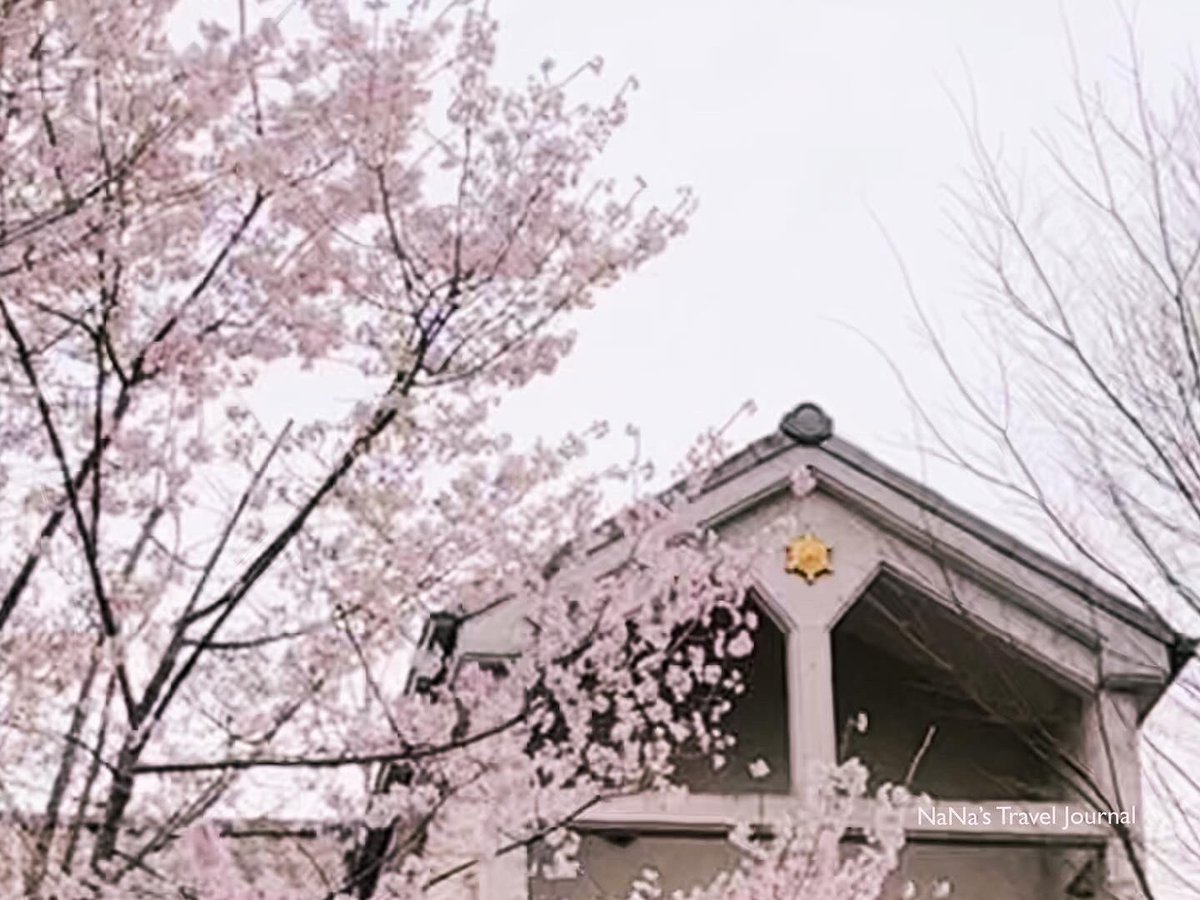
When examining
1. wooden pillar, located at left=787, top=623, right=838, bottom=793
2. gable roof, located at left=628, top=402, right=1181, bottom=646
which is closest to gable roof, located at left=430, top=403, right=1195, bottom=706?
gable roof, located at left=628, top=402, right=1181, bottom=646

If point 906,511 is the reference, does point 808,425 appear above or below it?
above

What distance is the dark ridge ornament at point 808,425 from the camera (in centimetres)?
861

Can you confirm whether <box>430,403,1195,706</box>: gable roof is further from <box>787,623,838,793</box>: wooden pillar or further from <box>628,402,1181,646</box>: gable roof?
<box>787,623,838,793</box>: wooden pillar

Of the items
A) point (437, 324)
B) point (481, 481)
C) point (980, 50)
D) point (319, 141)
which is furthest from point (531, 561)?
point (980, 50)

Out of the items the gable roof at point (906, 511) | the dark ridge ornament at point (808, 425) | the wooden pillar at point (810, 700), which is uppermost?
the dark ridge ornament at point (808, 425)

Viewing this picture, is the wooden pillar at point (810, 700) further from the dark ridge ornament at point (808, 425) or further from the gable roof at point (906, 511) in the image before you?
the dark ridge ornament at point (808, 425)

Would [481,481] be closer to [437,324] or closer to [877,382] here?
[437,324]

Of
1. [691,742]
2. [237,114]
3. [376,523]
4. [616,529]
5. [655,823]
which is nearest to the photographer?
[237,114]

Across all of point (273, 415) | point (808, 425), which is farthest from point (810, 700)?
point (273, 415)

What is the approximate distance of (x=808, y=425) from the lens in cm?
862

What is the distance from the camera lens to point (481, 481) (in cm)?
625

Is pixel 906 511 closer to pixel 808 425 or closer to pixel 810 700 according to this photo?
pixel 808 425

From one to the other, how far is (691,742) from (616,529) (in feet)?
6.33

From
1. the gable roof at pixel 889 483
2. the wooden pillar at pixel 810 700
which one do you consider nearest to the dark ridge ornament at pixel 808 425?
the gable roof at pixel 889 483
